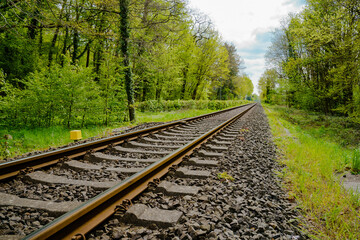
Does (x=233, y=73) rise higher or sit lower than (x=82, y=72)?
higher

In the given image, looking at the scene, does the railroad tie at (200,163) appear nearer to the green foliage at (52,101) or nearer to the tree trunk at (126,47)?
the green foliage at (52,101)

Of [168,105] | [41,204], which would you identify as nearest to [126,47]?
[41,204]

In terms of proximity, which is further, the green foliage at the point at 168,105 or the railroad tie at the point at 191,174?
the green foliage at the point at 168,105

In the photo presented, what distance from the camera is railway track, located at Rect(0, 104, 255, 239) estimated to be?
1.69 metres

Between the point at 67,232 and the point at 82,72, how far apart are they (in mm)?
7244

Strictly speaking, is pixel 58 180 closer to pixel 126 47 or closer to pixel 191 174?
pixel 191 174

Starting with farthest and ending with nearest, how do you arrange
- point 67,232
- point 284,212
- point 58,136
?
point 58,136 < point 284,212 < point 67,232

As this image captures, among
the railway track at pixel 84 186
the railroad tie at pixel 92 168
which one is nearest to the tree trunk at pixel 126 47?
the railway track at pixel 84 186

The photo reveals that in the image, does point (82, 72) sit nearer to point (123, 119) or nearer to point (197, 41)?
point (123, 119)

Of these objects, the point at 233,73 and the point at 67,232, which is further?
the point at 233,73

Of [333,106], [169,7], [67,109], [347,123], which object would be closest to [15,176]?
[67,109]

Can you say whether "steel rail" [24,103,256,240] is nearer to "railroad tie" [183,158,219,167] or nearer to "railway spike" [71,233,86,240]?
"railway spike" [71,233,86,240]

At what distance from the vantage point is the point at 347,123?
13492 mm

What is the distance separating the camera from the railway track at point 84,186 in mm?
1692
